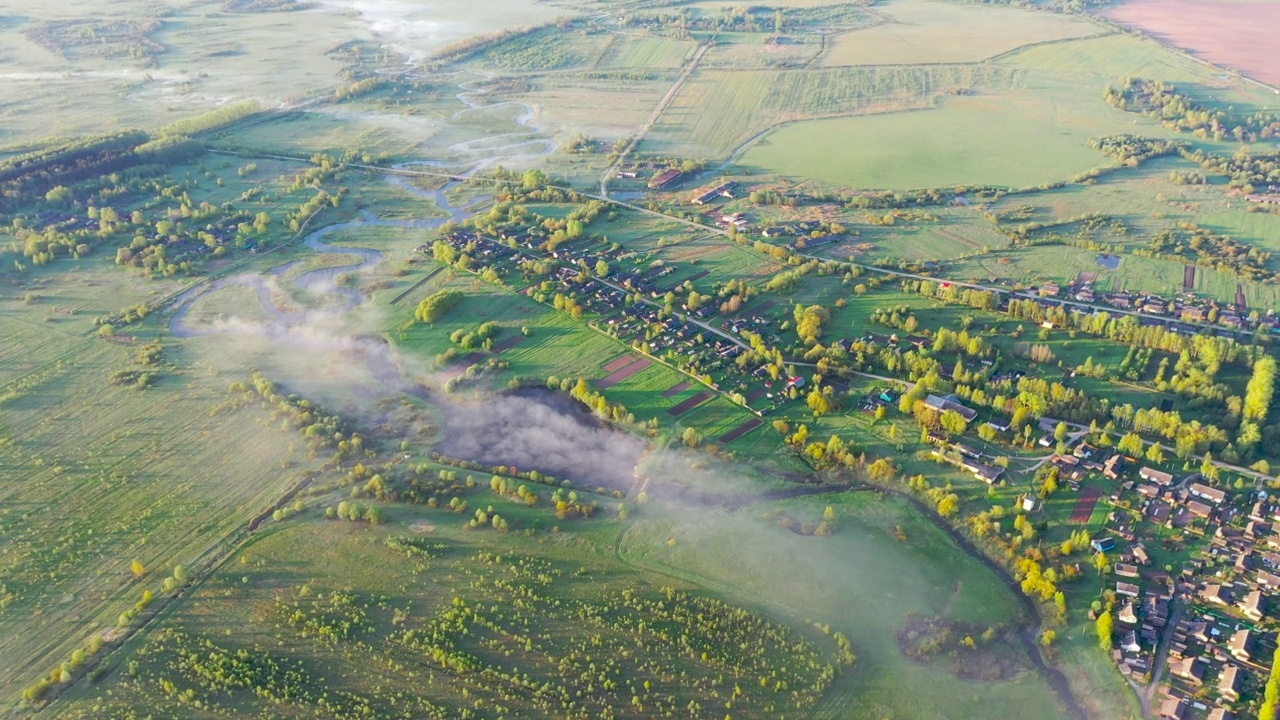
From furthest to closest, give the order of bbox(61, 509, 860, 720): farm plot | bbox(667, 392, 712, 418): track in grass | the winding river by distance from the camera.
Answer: bbox(667, 392, 712, 418): track in grass
the winding river
bbox(61, 509, 860, 720): farm plot

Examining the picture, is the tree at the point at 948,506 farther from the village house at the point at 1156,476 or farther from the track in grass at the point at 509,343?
the track in grass at the point at 509,343

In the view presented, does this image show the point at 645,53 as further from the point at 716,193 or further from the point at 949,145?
the point at 716,193

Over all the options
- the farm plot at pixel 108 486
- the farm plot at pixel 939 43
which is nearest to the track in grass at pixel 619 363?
the farm plot at pixel 108 486

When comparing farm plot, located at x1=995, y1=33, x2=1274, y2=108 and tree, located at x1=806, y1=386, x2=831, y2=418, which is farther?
farm plot, located at x1=995, y1=33, x2=1274, y2=108

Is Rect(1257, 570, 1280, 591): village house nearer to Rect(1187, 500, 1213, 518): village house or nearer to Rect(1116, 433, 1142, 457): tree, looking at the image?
Rect(1187, 500, 1213, 518): village house

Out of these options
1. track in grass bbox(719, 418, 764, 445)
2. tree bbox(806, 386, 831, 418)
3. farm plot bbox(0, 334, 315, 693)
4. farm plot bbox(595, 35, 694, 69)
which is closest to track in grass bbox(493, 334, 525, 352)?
farm plot bbox(0, 334, 315, 693)

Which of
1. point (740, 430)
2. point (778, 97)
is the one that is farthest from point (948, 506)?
point (778, 97)
